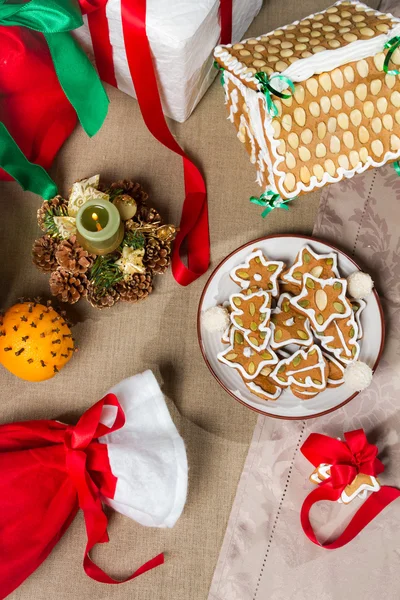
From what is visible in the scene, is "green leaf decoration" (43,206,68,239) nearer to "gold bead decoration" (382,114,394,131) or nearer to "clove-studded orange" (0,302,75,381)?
"clove-studded orange" (0,302,75,381)

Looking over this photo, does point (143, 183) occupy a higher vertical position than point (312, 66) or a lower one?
lower

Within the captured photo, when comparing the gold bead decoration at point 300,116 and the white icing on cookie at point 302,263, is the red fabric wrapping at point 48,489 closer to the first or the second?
the white icing on cookie at point 302,263

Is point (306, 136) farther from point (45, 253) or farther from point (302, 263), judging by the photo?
point (45, 253)

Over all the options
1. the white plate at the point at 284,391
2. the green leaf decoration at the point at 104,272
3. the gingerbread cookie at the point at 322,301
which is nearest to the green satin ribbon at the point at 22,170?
the green leaf decoration at the point at 104,272

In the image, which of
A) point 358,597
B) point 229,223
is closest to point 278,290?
point 229,223

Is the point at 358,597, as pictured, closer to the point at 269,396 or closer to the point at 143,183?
the point at 269,396

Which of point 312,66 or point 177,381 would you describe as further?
A: point 177,381

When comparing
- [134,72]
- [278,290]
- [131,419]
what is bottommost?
[131,419]

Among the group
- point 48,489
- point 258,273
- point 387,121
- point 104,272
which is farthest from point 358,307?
point 48,489
